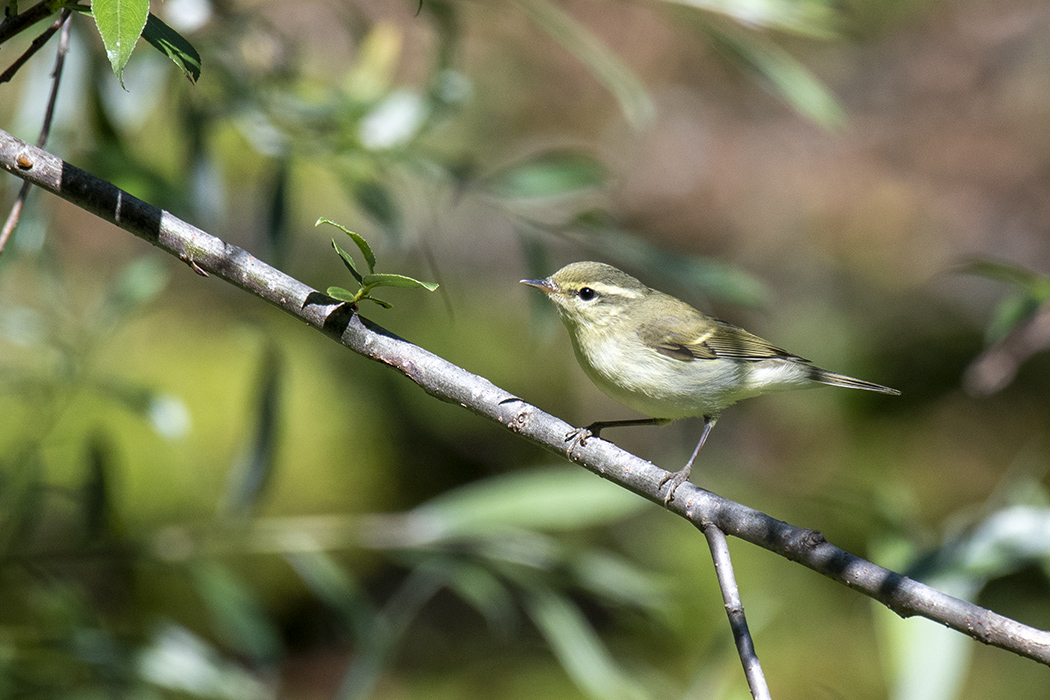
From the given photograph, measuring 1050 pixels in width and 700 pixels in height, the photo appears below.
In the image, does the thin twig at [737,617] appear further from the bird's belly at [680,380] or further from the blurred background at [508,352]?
the bird's belly at [680,380]

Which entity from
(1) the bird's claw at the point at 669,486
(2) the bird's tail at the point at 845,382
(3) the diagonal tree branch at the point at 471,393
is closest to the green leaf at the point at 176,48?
(3) the diagonal tree branch at the point at 471,393

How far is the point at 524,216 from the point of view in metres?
2.44

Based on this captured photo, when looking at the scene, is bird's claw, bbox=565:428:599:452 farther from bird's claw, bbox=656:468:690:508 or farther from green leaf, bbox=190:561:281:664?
green leaf, bbox=190:561:281:664

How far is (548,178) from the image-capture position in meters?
2.41

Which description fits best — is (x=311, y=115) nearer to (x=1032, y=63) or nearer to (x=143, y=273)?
(x=143, y=273)

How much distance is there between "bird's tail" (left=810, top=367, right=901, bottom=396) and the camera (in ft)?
7.57

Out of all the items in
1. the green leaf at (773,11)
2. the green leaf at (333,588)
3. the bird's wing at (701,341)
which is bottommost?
the green leaf at (333,588)

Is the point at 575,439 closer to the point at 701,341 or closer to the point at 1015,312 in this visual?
Result: the point at 1015,312

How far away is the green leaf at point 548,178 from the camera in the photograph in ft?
7.85

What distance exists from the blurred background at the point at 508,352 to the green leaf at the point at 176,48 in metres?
0.73

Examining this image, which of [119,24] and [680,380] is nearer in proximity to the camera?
[119,24]

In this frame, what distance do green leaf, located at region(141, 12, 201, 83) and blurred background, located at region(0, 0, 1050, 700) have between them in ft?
2.39

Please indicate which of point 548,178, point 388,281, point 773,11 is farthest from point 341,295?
point 773,11

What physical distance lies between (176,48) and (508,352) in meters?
3.47
